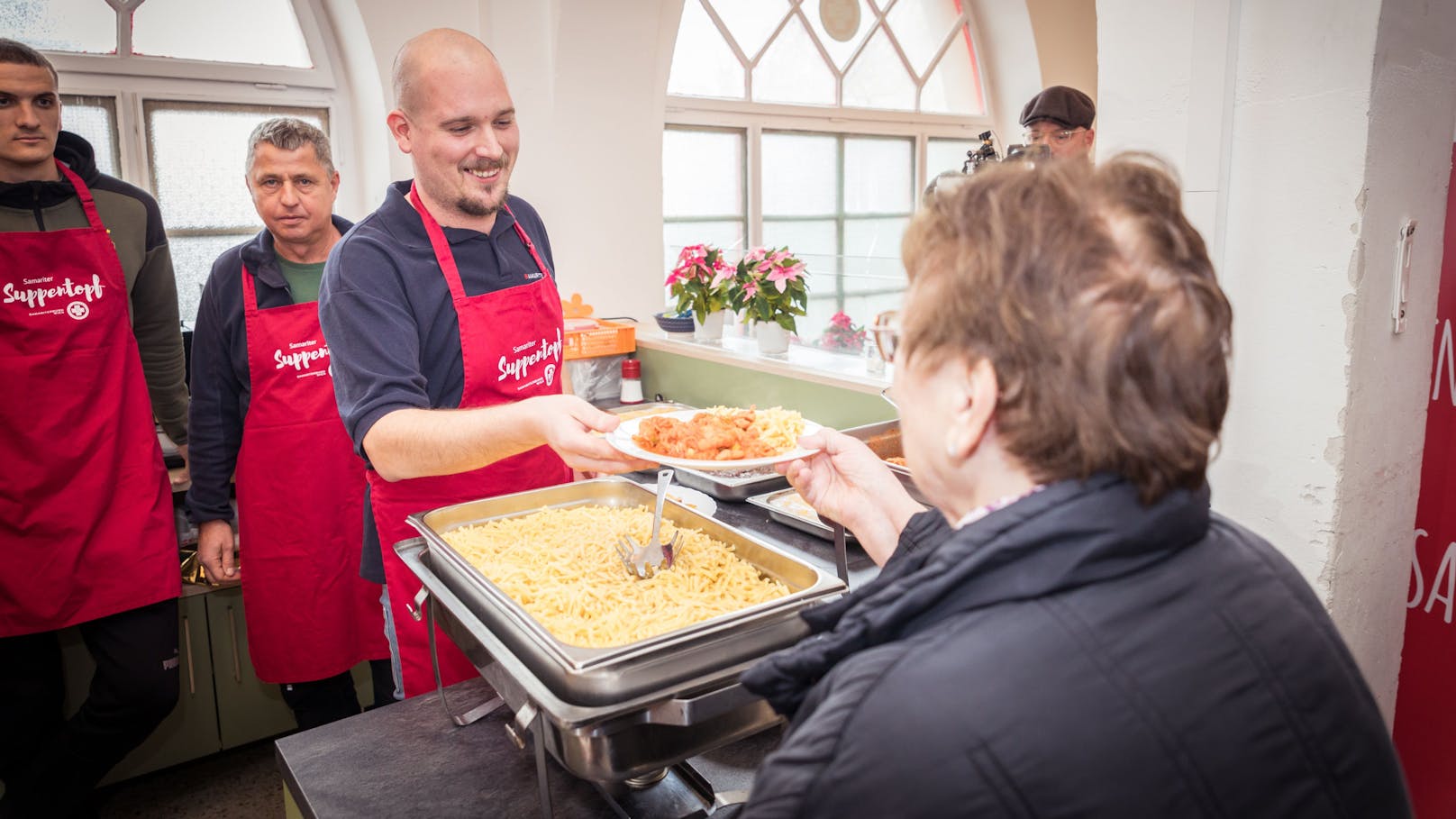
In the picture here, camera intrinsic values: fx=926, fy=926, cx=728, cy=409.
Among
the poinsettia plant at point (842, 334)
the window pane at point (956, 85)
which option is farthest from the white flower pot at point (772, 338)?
the window pane at point (956, 85)

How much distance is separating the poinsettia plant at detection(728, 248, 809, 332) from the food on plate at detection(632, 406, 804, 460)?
1.29 meters

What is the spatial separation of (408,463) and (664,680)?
0.81 m

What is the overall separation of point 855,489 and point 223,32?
3.85 m

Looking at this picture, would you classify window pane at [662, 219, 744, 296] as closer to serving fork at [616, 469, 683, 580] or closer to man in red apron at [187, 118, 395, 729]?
man in red apron at [187, 118, 395, 729]

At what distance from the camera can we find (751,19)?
5.79 meters

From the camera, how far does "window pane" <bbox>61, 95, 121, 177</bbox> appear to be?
3.70 metres

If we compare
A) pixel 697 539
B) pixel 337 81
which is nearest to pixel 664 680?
pixel 697 539

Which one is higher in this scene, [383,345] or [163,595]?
[383,345]

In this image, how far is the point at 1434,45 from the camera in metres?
1.70

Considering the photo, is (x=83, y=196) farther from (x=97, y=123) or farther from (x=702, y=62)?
(x=702, y=62)

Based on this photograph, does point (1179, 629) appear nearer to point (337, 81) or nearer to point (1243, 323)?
point (1243, 323)

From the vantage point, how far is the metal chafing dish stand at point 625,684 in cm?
106

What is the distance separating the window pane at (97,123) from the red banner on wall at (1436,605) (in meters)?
4.46

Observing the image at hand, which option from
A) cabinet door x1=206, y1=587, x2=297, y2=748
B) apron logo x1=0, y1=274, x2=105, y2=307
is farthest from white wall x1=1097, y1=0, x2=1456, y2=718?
cabinet door x1=206, y1=587, x2=297, y2=748
